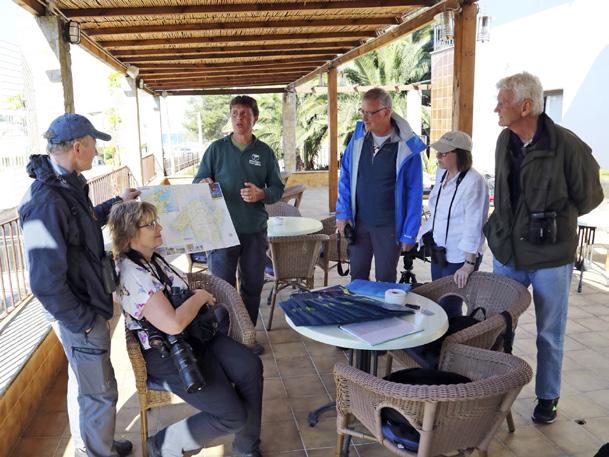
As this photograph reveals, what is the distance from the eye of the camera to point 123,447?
8.04ft

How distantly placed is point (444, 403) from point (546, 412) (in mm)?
1354

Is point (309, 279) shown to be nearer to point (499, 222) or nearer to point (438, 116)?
point (499, 222)

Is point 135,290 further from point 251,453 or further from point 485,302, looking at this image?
point 485,302

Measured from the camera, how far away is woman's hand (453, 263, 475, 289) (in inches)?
105

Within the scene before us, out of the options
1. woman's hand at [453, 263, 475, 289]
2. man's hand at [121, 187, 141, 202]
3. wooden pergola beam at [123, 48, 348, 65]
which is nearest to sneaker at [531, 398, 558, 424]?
woman's hand at [453, 263, 475, 289]

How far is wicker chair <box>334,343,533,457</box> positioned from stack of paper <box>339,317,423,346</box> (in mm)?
198

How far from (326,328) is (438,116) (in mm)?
11973

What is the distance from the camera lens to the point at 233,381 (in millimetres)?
2264

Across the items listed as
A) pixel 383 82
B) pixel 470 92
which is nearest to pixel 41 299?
pixel 470 92

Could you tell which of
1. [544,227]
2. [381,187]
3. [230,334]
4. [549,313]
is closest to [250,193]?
[381,187]

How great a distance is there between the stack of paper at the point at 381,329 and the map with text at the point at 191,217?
1021 mm

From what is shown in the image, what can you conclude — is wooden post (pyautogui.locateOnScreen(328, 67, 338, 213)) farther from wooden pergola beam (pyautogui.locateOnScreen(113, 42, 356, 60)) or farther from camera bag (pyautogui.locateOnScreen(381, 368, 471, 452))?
camera bag (pyautogui.locateOnScreen(381, 368, 471, 452))

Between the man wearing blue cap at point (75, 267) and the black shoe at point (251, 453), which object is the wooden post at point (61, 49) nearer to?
the man wearing blue cap at point (75, 267)

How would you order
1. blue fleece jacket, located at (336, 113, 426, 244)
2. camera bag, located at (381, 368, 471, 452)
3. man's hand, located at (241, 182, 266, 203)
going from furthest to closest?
man's hand, located at (241, 182, 266, 203) → blue fleece jacket, located at (336, 113, 426, 244) → camera bag, located at (381, 368, 471, 452)
